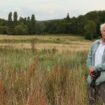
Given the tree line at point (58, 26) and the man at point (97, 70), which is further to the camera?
the tree line at point (58, 26)

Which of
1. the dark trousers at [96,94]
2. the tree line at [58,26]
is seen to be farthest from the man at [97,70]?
the tree line at [58,26]

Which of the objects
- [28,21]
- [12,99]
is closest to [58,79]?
[12,99]

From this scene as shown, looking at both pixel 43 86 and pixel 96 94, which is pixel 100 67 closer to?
pixel 96 94

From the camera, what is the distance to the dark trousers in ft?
19.3

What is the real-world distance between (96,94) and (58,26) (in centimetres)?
8740

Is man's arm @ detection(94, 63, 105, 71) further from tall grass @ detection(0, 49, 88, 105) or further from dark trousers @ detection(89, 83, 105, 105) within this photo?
tall grass @ detection(0, 49, 88, 105)

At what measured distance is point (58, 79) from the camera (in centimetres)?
687

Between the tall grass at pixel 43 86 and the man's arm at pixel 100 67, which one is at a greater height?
the man's arm at pixel 100 67

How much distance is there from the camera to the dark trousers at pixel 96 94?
5891 mm

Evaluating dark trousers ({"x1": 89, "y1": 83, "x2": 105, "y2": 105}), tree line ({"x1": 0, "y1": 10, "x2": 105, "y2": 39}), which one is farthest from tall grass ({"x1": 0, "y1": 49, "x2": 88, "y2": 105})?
tree line ({"x1": 0, "y1": 10, "x2": 105, "y2": 39})

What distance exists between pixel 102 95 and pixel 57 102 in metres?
0.62

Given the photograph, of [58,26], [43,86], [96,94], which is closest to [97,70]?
[96,94]

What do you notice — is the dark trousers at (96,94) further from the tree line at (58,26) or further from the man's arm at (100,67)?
the tree line at (58,26)

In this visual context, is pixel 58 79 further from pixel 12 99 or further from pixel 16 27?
pixel 16 27
